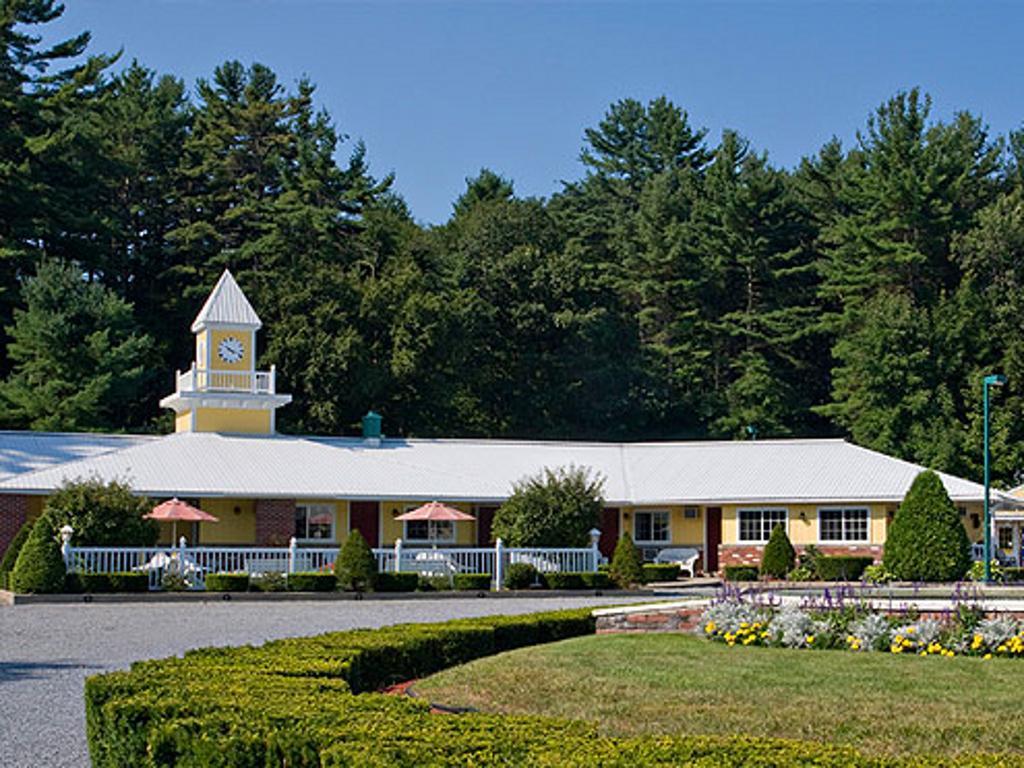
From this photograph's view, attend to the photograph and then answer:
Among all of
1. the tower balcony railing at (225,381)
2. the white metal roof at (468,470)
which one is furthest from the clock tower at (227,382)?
the white metal roof at (468,470)

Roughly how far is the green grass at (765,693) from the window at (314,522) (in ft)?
82.1

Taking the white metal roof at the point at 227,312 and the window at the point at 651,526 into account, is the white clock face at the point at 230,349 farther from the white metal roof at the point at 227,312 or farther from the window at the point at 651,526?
the window at the point at 651,526

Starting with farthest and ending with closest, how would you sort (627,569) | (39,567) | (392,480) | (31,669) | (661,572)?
(392,480) → (661,572) → (627,569) → (39,567) → (31,669)

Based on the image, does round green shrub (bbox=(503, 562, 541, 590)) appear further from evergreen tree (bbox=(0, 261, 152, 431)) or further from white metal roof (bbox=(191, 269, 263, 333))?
evergreen tree (bbox=(0, 261, 152, 431))

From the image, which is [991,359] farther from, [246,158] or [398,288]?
[246,158]

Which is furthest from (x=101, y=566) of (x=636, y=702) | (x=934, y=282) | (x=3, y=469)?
(x=934, y=282)

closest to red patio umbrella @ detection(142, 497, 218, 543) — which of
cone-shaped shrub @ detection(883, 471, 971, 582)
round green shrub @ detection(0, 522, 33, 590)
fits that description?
round green shrub @ detection(0, 522, 33, 590)

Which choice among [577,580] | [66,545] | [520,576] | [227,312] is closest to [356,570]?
[520,576]

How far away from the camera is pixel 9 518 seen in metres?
37.6

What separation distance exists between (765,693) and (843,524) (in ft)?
98.4

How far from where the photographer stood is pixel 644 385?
6334 centimetres

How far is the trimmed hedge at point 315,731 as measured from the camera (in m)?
7.86

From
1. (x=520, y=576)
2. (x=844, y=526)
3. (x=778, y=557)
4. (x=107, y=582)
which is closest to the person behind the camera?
(x=107, y=582)

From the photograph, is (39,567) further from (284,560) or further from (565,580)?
(565,580)
